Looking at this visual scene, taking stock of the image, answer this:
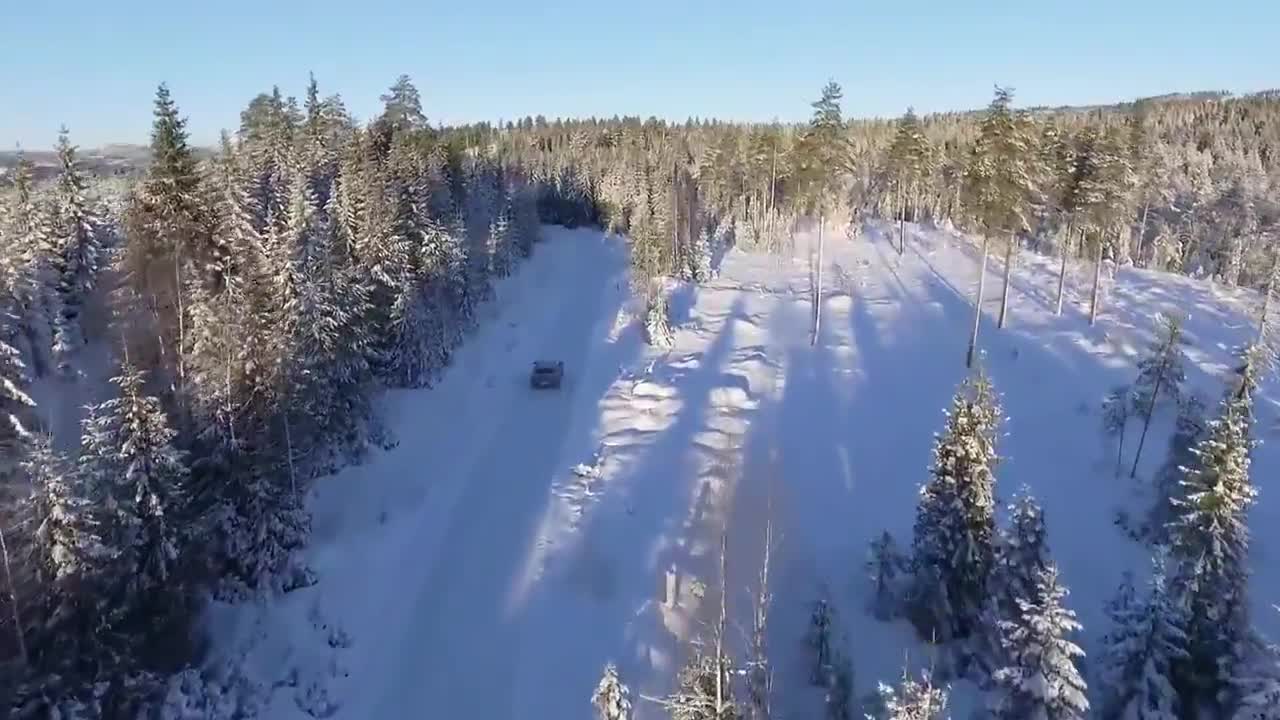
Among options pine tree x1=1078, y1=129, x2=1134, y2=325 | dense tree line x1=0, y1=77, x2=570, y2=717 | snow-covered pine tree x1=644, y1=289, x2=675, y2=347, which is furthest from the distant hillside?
pine tree x1=1078, y1=129, x2=1134, y2=325

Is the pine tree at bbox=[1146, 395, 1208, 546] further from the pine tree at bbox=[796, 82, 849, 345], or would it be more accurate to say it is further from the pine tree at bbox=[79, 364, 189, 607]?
the pine tree at bbox=[79, 364, 189, 607]

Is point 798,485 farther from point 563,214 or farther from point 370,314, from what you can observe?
point 563,214

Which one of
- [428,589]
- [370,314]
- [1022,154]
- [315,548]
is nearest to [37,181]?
[370,314]

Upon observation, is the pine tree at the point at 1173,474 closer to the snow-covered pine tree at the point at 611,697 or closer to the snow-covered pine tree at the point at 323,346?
the snow-covered pine tree at the point at 611,697

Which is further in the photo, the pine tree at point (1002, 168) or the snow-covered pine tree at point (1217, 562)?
the pine tree at point (1002, 168)

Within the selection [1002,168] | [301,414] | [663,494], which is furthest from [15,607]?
[1002,168]

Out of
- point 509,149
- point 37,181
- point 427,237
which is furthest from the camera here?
point 509,149

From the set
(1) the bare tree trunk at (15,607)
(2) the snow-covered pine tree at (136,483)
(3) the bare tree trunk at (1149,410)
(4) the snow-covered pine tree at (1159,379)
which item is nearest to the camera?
(1) the bare tree trunk at (15,607)

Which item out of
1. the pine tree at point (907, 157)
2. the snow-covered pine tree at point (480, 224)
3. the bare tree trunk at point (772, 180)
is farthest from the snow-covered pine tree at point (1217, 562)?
the bare tree trunk at point (772, 180)
